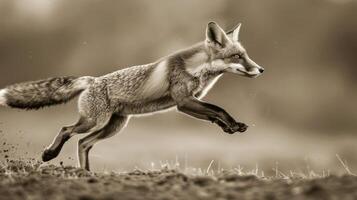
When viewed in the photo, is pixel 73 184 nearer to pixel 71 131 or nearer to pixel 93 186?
pixel 93 186

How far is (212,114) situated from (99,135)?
7.20 ft

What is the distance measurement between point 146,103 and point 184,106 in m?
0.84

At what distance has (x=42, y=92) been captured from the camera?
7.88 m

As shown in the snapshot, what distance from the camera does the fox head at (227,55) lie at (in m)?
7.54

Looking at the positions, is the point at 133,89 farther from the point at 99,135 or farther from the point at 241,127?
the point at 241,127

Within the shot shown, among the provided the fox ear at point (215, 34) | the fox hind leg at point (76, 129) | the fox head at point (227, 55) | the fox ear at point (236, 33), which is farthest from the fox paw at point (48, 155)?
the fox ear at point (236, 33)

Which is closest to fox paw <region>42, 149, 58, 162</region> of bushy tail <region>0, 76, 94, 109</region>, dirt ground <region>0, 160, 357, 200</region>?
bushy tail <region>0, 76, 94, 109</region>

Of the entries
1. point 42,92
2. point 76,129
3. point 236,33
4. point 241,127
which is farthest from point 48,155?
point 236,33

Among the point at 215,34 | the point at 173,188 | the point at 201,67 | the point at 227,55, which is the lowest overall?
the point at 173,188

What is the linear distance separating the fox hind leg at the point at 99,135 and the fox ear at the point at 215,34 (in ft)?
6.63

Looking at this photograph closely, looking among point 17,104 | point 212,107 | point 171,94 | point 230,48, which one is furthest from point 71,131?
point 230,48

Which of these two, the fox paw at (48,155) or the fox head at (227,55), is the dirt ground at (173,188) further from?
the fox head at (227,55)

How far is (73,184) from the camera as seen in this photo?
476 cm

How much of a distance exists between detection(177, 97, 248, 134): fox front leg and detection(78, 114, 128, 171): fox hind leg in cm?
142
